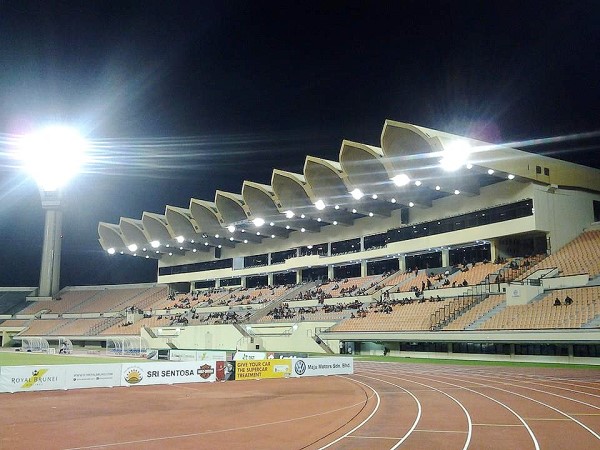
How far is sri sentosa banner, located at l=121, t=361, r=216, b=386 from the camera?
2403 cm

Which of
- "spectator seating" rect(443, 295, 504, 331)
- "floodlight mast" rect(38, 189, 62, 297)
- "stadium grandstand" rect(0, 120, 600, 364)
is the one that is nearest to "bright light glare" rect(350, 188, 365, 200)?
"stadium grandstand" rect(0, 120, 600, 364)

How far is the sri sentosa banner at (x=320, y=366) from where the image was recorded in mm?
28766

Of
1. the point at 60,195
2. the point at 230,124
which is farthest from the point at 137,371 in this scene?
the point at 60,195

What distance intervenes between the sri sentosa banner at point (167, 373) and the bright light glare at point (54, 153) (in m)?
42.5

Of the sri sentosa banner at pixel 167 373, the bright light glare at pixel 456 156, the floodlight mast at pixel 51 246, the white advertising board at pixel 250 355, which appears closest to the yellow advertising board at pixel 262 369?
the sri sentosa banner at pixel 167 373

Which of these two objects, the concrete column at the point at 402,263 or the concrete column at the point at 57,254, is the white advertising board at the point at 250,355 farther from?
the concrete column at the point at 57,254

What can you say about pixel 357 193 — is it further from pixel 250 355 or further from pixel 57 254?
pixel 57 254

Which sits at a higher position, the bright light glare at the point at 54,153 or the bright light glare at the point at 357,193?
the bright light glare at the point at 54,153

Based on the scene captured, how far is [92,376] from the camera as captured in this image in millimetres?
23172

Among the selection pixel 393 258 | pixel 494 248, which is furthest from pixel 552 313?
pixel 393 258

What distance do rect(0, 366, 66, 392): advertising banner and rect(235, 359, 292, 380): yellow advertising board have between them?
26.7 ft

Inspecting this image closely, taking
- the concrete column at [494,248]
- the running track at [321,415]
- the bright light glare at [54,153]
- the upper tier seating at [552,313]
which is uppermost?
the bright light glare at [54,153]

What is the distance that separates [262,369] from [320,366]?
3.24 meters

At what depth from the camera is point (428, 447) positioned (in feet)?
34.8
